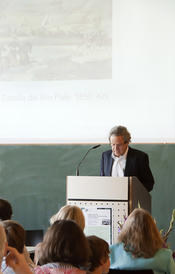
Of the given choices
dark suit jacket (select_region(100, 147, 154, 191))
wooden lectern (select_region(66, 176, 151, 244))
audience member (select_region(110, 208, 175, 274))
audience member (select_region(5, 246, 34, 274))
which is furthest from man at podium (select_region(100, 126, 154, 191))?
audience member (select_region(5, 246, 34, 274))

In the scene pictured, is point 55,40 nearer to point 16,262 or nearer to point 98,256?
point 98,256

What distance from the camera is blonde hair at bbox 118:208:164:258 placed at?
9.76 feet

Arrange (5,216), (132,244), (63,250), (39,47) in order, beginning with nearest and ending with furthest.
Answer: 1. (63,250)
2. (132,244)
3. (5,216)
4. (39,47)

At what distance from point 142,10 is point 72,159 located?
197cm

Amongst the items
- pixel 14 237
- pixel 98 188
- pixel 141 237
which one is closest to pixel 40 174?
pixel 98 188

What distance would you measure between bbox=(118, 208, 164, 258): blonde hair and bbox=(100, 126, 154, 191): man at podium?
5.35 feet

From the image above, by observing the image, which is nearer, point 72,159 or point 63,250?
point 63,250

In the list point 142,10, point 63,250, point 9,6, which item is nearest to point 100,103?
point 142,10

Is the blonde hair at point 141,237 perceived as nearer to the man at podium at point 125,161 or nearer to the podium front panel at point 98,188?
the podium front panel at point 98,188

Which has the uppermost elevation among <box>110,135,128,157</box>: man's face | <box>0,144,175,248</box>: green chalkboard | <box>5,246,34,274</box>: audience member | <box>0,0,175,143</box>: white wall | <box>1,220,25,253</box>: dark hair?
<box>0,0,175,143</box>: white wall

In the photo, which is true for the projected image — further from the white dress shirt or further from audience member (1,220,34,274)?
audience member (1,220,34,274)

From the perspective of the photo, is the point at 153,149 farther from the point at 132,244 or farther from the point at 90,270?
the point at 90,270

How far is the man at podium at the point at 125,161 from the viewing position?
4.65 m

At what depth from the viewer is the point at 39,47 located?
645 cm
